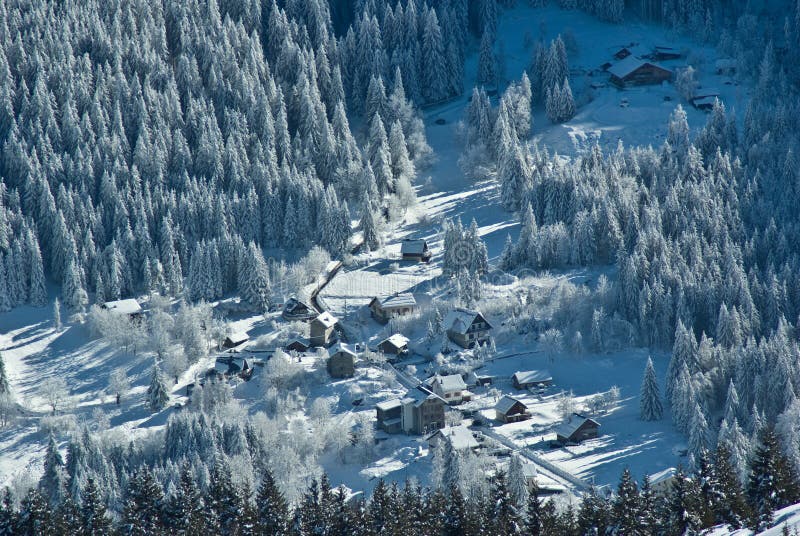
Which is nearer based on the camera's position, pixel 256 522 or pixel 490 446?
pixel 256 522

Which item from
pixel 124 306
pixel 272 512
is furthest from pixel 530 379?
pixel 124 306

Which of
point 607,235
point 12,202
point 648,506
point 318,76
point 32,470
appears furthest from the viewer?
point 318,76

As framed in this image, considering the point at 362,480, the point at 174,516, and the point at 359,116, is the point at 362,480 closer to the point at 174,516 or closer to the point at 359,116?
the point at 174,516

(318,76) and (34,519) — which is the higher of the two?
(318,76)

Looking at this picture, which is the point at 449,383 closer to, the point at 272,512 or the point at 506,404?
the point at 506,404

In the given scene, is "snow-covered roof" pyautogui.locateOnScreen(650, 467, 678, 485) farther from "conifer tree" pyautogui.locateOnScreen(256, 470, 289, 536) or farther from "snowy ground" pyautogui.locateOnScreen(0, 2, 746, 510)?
"conifer tree" pyautogui.locateOnScreen(256, 470, 289, 536)

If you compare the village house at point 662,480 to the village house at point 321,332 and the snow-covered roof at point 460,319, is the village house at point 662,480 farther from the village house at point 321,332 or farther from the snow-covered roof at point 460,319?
the village house at point 321,332

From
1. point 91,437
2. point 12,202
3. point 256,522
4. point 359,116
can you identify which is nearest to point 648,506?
point 256,522
